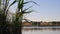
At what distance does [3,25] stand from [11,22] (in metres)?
0.19

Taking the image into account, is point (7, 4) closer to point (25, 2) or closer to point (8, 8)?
point (8, 8)

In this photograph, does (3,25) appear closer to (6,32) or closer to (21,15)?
(6,32)

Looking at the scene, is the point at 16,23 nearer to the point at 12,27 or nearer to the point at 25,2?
the point at 12,27

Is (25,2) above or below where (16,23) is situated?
above

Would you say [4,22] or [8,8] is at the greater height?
[8,8]

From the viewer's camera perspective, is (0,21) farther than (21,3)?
No

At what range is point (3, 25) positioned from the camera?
2.82 m

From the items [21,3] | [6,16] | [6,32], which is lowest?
[6,32]

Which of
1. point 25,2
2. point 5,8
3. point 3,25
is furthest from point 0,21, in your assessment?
point 25,2

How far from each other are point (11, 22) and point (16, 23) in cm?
7

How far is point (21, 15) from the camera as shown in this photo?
303cm

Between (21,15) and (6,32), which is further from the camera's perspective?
(21,15)

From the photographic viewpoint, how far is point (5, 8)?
3.00 m

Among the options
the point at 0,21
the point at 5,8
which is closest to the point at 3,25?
the point at 0,21
